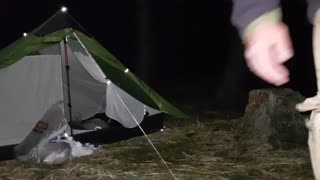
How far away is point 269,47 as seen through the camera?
51.7 inches

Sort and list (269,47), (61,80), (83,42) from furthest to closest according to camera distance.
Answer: (61,80) < (83,42) < (269,47)

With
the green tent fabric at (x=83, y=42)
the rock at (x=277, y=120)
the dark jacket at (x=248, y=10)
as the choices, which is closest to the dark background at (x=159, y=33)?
the rock at (x=277, y=120)

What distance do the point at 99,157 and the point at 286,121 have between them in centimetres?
201

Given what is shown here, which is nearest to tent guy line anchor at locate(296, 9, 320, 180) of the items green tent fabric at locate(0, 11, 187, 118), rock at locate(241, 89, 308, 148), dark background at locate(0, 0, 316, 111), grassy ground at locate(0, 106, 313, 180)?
grassy ground at locate(0, 106, 313, 180)

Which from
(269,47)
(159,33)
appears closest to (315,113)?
(269,47)

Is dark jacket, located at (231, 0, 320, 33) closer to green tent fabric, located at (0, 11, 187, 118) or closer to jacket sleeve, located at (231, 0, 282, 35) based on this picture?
jacket sleeve, located at (231, 0, 282, 35)

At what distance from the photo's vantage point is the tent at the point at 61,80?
4.93 m

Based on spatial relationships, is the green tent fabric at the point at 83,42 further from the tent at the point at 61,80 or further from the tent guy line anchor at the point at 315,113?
the tent guy line anchor at the point at 315,113

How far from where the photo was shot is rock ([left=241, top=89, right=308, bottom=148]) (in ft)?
17.7

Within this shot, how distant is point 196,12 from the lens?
1480cm

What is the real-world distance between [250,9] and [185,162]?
3.55 metres

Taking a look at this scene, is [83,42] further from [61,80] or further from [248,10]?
[248,10]

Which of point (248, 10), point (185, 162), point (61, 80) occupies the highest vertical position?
point (61, 80)

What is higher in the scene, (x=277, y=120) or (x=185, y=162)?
(x=277, y=120)
